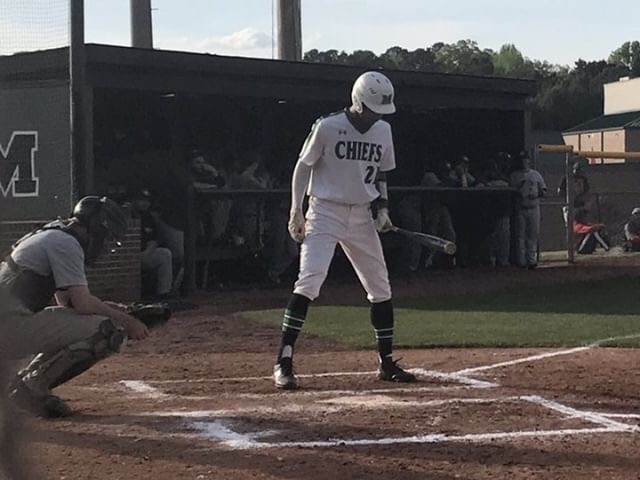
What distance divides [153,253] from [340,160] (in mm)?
6839

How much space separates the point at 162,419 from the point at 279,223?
9.73 metres

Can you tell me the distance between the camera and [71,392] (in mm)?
6871

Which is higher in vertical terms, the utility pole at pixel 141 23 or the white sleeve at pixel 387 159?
the utility pole at pixel 141 23

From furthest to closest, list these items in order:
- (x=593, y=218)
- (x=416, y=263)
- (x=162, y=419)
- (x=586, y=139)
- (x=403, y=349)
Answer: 1. (x=586, y=139)
2. (x=593, y=218)
3. (x=416, y=263)
4. (x=403, y=349)
5. (x=162, y=419)

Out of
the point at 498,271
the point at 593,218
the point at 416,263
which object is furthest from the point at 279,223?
the point at 593,218

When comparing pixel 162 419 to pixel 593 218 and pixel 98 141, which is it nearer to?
pixel 98 141

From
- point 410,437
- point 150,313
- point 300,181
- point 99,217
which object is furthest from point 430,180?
point 410,437

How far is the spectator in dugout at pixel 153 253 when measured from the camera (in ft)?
44.0

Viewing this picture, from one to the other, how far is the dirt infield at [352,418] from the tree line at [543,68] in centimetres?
5363

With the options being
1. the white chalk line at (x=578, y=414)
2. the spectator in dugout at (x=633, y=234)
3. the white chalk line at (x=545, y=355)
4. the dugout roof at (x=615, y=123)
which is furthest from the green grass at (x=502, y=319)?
the dugout roof at (x=615, y=123)

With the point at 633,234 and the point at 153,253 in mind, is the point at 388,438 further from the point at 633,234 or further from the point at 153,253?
the point at 633,234

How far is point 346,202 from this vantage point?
23.1 feet

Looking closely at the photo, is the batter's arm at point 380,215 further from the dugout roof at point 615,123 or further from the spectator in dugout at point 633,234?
the dugout roof at point 615,123

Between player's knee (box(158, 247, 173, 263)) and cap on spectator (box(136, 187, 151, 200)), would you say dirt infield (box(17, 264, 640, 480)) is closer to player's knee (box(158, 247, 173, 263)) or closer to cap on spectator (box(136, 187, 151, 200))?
player's knee (box(158, 247, 173, 263))
